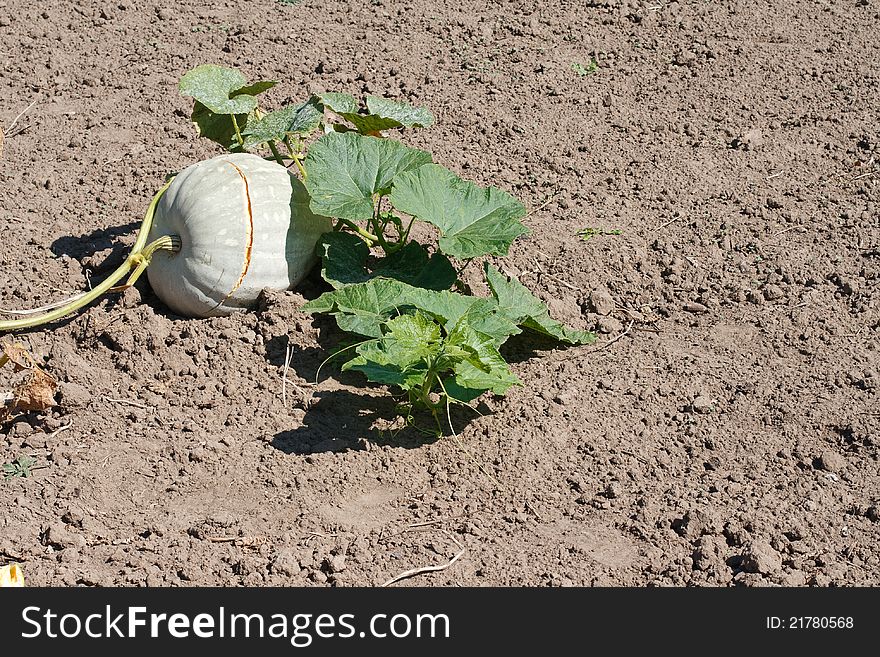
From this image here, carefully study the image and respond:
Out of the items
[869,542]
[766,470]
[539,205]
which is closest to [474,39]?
[539,205]

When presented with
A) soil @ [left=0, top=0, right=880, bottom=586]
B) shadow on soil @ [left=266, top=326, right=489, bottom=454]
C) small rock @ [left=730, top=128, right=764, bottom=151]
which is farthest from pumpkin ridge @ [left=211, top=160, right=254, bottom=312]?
small rock @ [left=730, top=128, right=764, bottom=151]

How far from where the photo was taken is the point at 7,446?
12.2ft

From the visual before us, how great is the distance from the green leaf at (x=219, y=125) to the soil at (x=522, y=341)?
2.02ft

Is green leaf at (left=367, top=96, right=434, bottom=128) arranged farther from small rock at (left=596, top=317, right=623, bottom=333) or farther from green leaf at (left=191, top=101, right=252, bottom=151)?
small rock at (left=596, top=317, right=623, bottom=333)

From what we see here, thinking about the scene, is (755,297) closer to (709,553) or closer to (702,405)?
(702,405)

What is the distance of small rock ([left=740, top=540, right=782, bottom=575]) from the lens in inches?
122

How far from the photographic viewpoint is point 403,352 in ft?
11.4

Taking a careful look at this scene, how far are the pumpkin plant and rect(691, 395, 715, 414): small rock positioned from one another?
0.48 meters

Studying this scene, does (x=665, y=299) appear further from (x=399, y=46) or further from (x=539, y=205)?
(x=399, y=46)

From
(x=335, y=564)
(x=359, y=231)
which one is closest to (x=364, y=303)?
(x=359, y=231)

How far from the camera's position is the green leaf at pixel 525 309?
3.94m

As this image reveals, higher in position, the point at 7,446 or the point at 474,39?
the point at 474,39

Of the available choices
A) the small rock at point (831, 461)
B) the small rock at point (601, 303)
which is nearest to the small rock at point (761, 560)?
the small rock at point (831, 461)

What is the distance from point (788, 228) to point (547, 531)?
2011mm
